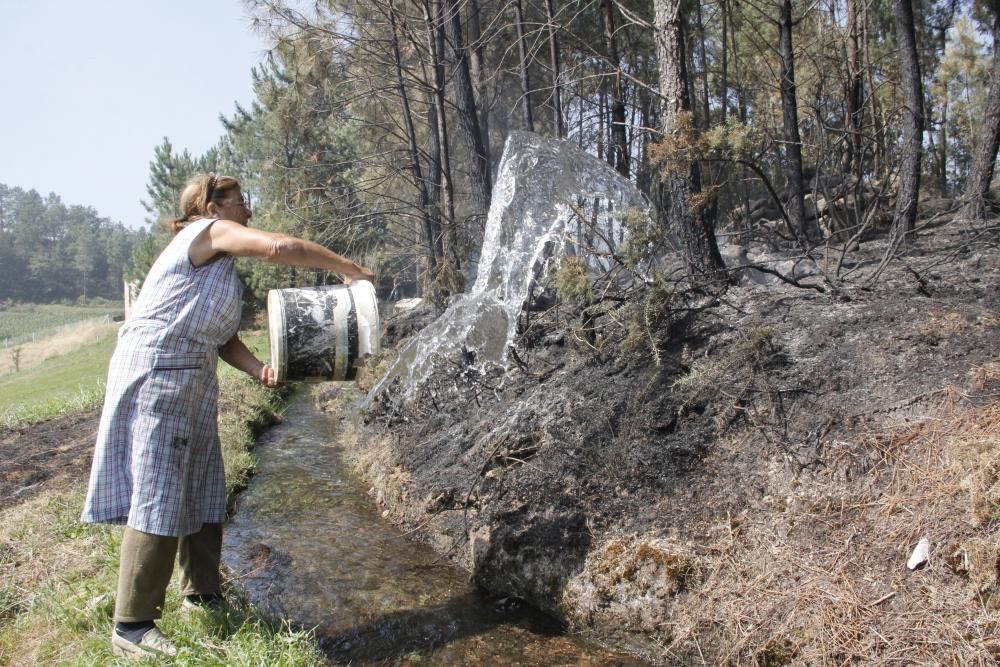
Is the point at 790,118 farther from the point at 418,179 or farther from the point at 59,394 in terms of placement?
the point at 59,394

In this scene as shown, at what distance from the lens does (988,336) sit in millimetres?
3766

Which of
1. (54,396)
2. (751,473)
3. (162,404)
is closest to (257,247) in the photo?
(162,404)

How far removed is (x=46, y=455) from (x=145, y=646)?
15.5 feet

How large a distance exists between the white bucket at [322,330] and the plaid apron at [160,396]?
346 millimetres

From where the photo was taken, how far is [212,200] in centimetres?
295

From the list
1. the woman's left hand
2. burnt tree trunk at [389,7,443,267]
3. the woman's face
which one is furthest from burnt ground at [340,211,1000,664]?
burnt tree trunk at [389,7,443,267]

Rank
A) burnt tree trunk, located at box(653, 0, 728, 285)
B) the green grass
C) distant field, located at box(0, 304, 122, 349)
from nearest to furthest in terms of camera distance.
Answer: burnt tree trunk, located at box(653, 0, 728, 285), the green grass, distant field, located at box(0, 304, 122, 349)

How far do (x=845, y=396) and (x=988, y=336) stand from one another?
0.81 metres

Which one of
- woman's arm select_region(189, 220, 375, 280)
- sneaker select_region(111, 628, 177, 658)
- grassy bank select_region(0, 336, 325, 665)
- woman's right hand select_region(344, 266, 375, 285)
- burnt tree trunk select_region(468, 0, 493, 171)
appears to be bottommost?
grassy bank select_region(0, 336, 325, 665)

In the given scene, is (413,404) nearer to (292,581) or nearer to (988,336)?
(292,581)

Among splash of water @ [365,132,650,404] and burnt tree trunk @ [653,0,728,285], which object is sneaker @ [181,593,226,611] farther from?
burnt tree trunk @ [653,0,728,285]

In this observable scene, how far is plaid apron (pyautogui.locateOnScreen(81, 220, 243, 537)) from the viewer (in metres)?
2.72

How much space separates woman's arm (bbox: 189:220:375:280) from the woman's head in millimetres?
141

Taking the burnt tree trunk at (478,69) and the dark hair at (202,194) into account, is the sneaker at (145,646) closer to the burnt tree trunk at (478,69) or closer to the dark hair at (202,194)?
the dark hair at (202,194)
